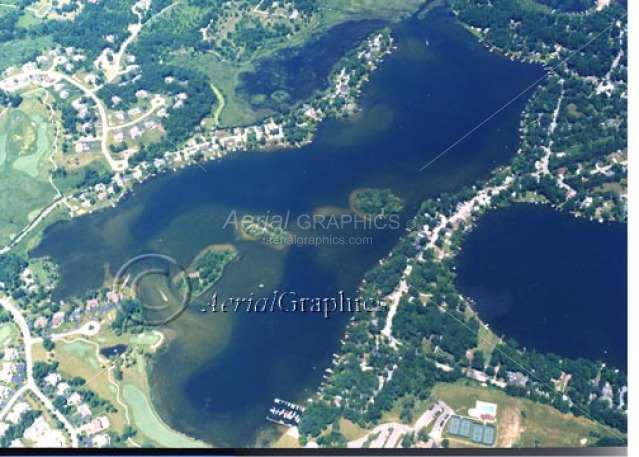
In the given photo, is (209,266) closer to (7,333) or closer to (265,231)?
(265,231)

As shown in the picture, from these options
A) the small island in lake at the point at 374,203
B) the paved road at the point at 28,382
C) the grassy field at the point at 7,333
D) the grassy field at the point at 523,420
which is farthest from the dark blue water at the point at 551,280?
the grassy field at the point at 7,333

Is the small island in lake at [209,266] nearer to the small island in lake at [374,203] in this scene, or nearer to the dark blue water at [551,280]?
the small island in lake at [374,203]

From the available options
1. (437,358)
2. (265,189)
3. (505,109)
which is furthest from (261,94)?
(437,358)

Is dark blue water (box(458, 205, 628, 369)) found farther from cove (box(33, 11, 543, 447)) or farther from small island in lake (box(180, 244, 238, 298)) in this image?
small island in lake (box(180, 244, 238, 298))

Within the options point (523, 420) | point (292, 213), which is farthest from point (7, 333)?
point (523, 420)

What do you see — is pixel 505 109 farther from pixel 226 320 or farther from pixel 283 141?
pixel 226 320

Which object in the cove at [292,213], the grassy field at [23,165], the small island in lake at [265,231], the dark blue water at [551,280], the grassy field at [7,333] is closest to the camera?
the cove at [292,213]
